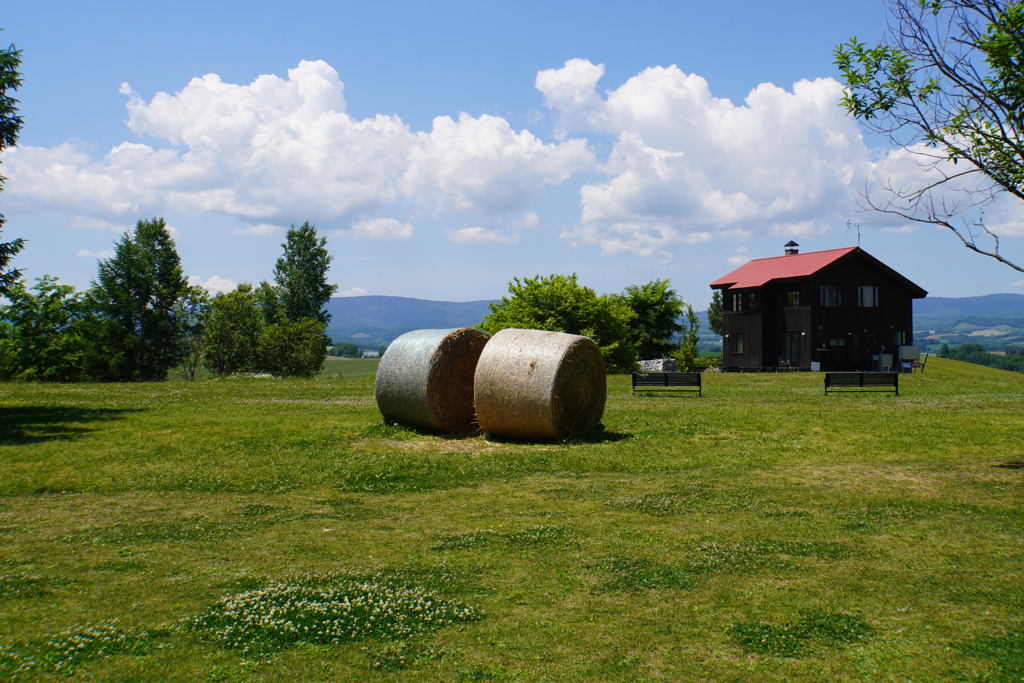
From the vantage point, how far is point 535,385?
60.5ft

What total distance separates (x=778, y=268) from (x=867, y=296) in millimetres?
6355

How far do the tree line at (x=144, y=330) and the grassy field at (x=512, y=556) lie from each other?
46.1m

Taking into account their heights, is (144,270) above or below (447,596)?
above

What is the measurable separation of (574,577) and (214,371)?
7088cm

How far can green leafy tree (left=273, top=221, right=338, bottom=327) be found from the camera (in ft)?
274

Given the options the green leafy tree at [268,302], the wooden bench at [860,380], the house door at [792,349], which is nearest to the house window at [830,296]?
Result: the house door at [792,349]

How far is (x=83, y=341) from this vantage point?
62.4 metres

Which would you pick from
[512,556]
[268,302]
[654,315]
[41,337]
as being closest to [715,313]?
[654,315]

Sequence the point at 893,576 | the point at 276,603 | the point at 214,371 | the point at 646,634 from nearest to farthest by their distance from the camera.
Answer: the point at 646,634 → the point at 276,603 → the point at 893,576 → the point at 214,371

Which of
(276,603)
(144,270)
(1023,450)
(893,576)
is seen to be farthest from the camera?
(144,270)

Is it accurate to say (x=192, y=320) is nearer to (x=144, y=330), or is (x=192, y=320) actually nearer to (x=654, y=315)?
(x=144, y=330)

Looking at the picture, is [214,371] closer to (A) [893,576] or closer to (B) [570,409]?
(B) [570,409]

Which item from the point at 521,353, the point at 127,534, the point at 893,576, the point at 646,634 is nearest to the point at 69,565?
the point at 127,534

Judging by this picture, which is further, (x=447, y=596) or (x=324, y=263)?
(x=324, y=263)
